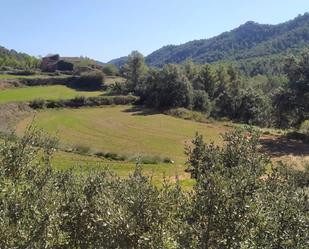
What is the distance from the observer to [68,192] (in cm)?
2050

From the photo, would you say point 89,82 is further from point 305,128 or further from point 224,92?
point 305,128

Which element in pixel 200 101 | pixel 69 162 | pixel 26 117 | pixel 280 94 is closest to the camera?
pixel 69 162

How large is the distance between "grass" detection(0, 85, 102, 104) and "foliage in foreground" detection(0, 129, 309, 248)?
112 metres

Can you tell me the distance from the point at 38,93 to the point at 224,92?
5871 centimetres

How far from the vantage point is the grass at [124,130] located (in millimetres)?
89812

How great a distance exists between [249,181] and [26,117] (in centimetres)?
10740

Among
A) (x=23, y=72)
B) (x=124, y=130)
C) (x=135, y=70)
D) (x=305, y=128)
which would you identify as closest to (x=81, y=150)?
(x=124, y=130)

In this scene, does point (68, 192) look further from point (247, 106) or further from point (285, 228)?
point (247, 106)

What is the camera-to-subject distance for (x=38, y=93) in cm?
14450

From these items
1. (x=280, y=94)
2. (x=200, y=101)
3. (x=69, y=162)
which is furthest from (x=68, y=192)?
(x=200, y=101)

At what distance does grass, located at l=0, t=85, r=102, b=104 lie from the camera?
5236 inches

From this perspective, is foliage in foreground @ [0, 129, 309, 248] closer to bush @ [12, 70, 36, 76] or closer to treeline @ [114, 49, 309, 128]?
treeline @ [114, 49, 309, 128]

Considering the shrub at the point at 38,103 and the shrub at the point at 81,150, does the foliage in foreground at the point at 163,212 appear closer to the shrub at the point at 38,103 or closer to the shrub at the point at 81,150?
the shrub at the point at 81,150

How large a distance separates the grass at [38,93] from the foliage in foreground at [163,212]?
112 m
